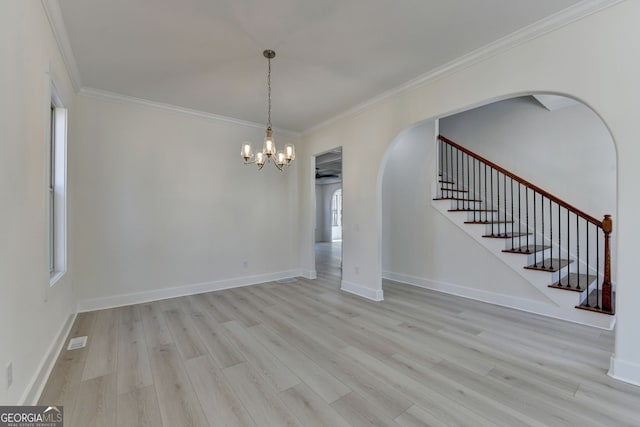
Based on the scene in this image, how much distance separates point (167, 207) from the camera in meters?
4.47

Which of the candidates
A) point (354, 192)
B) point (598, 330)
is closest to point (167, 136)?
point (354, 192)

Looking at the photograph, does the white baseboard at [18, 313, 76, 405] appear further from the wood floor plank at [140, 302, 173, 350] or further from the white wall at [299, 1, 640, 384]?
the white wall at [299, 1, 640, 384]

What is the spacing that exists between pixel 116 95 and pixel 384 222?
16.6 feet

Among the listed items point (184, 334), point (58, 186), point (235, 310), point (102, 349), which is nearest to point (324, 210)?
point (235, 310)

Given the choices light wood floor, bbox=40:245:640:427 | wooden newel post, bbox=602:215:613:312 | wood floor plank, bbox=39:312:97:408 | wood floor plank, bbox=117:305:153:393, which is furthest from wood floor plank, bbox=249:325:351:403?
wooden newel post, bbox=602:215:613:312

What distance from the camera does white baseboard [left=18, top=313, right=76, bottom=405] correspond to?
1.89 m

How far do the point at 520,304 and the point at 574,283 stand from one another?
753mm

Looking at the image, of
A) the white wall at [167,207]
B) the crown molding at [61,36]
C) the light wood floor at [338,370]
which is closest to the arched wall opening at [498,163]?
the light wood floor at [338,370]

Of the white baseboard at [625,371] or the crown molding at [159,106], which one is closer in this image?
the white baseboard at [625,371]

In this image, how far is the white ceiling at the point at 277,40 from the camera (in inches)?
93.1

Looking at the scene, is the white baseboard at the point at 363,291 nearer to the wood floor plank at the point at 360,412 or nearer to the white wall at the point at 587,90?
the white wall at the point at 587,90

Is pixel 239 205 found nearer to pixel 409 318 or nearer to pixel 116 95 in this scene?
pixel 116 95

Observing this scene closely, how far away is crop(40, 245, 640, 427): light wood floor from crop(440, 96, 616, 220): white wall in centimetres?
232

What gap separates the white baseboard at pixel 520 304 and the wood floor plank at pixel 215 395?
12.5 feet
